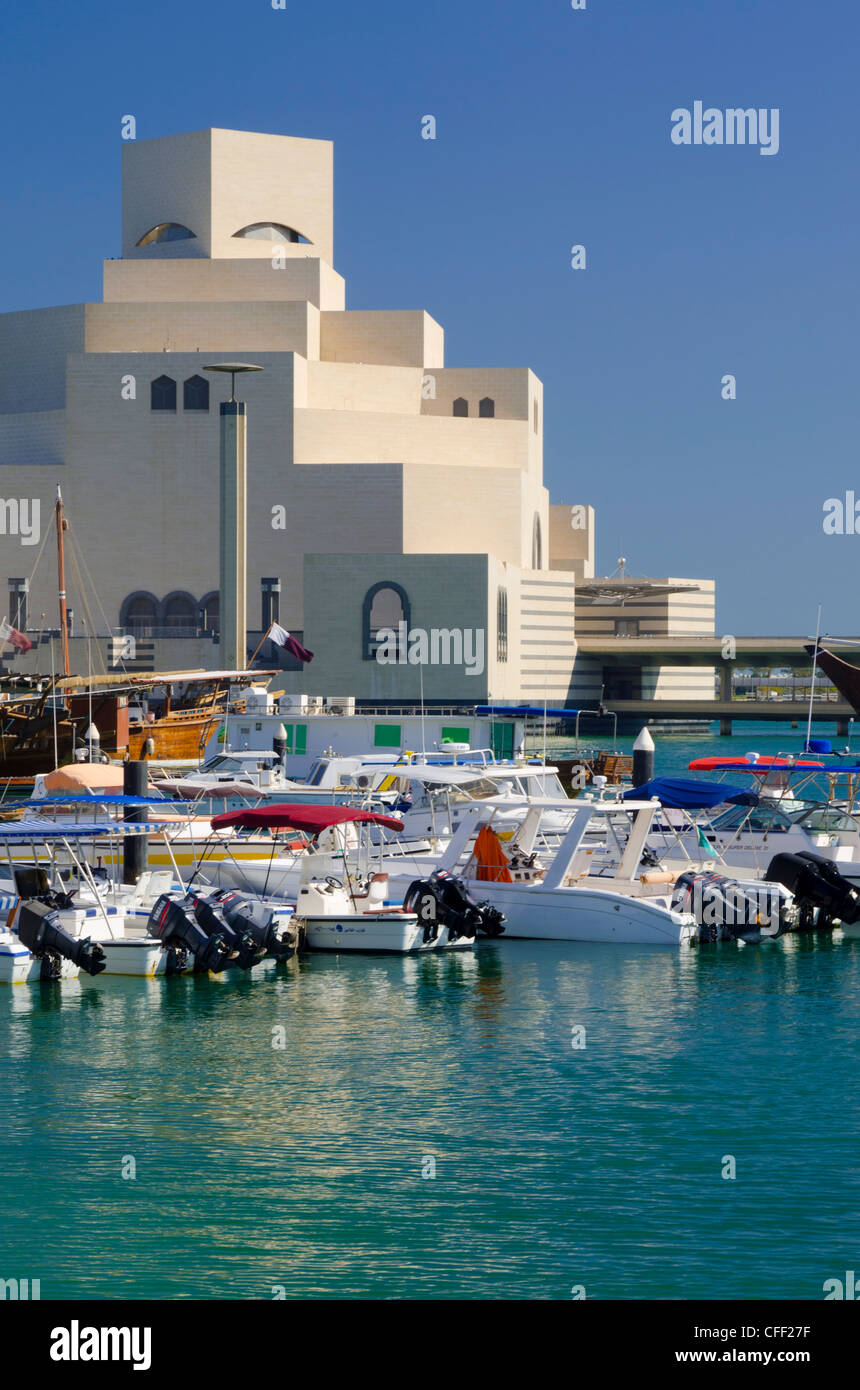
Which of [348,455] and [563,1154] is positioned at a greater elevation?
[348,455]

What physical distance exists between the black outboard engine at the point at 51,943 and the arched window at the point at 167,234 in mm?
98848

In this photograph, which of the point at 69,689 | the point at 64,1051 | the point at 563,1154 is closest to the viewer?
the point at 563,1154

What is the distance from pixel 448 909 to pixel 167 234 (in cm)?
9937

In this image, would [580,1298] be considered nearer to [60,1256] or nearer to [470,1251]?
[470,1251]

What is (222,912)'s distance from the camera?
100 ft

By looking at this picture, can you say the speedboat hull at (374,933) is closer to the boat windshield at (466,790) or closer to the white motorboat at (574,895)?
the white motorboat at (574,895)

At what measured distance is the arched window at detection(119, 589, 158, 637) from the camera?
113875 millimetres

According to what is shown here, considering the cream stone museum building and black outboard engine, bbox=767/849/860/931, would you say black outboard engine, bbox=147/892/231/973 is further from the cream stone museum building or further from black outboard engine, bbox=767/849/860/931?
the cream stone museum building

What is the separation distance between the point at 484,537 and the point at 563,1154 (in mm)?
98966

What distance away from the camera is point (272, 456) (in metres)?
113

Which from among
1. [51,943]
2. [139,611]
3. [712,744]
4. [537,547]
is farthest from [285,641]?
[537,547]

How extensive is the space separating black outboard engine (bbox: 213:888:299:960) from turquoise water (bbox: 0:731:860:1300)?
0.54 meters

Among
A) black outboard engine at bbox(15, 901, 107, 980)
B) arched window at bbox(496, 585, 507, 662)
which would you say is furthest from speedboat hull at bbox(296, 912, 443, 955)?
arched window at bbox(496, 585, 507, 662)
